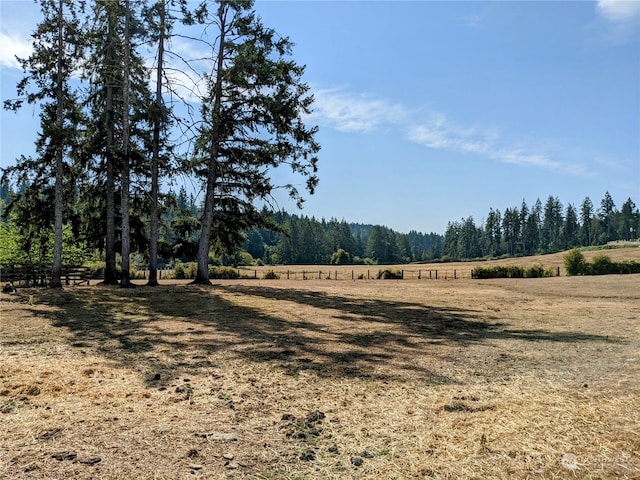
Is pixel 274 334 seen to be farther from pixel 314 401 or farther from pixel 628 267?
pixel 628 267

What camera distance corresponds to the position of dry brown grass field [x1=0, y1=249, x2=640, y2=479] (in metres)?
3.44

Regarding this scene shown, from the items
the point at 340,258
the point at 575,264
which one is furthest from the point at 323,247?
the point at 575,264

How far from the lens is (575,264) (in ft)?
130

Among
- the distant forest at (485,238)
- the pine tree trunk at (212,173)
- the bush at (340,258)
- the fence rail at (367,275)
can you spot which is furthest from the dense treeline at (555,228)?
the pine tree trunk at (212,173)

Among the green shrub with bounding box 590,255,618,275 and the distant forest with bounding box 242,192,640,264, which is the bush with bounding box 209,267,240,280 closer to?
the green shrub with bounding box 590,255,618,275

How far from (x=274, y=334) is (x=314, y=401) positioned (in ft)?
14.4

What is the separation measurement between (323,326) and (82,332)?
5.35 m

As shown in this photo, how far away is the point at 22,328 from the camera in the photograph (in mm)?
9438

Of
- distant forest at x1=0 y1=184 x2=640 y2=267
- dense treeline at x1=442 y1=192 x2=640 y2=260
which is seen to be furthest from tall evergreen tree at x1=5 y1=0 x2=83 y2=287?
dense treeline at x1=442 y1=192 x2=640 y2=260

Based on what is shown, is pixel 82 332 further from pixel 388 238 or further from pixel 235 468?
pixel 388 238

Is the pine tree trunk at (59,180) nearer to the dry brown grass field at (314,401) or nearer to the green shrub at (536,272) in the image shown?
the dry brown grass field at (314,401)

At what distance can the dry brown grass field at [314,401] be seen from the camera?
3.44 meters

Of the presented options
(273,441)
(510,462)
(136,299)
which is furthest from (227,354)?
(136,299)

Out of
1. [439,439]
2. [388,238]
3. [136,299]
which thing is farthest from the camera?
[388,238]
